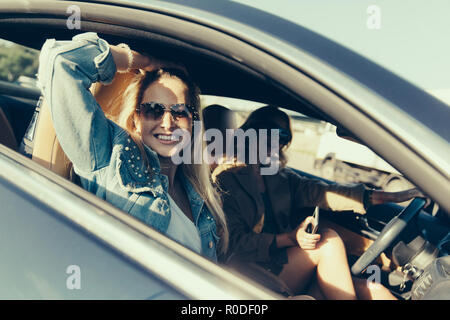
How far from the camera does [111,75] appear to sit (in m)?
1.40

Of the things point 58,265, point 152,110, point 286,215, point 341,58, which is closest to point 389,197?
point 286,215

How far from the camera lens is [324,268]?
221 cm

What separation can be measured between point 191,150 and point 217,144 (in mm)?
647

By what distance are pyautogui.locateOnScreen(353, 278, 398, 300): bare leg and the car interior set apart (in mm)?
73

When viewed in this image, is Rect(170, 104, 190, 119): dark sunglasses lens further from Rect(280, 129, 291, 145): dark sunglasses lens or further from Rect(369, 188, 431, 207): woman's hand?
Rect(369, 188, 431, 207): woman's hand

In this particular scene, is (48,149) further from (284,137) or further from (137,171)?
(284,137)

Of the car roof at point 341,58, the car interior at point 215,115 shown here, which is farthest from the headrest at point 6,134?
the car roof at point 341,58

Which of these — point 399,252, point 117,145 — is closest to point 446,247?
point 399,252

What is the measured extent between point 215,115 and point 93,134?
1.41 meters

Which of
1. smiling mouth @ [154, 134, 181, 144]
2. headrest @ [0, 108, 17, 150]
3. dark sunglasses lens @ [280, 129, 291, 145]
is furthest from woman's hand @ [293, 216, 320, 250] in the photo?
headrest @ [0, 108, 17, 150]

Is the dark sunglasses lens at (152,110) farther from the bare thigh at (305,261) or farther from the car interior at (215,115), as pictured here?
the bare thigh at (305,261)

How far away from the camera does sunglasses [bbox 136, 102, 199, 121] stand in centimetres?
165

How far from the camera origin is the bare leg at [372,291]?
2029 mm
